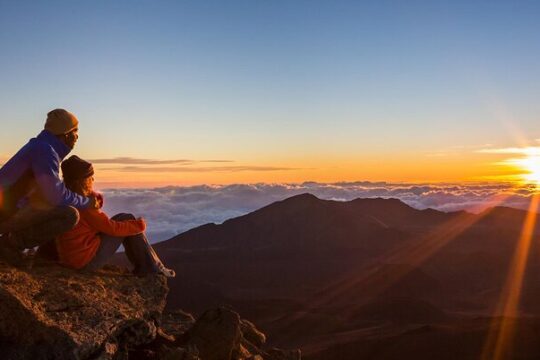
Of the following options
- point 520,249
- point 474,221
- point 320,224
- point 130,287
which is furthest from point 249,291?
point 474,221

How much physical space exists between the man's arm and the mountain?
20.6 meters

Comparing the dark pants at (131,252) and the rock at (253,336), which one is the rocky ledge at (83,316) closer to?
the dark pants at (131,252)

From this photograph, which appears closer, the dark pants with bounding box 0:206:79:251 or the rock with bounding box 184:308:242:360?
the dark pants with bounding box 0:206:79:251

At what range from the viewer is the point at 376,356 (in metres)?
23.6

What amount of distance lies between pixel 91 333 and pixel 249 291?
186 ft

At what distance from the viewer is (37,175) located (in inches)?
204

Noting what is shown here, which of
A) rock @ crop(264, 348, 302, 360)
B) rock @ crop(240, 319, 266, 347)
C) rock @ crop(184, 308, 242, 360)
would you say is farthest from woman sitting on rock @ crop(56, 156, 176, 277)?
rock @ crop(240, 319, 266, 347)

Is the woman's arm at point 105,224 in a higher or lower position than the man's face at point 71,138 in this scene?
lower

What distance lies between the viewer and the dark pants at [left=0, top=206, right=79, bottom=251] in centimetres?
536

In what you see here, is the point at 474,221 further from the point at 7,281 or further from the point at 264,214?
the point at 7,281

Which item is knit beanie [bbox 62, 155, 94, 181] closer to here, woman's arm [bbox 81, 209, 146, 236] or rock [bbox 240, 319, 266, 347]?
woman's arm [bbox 81, 209, 146, 236]

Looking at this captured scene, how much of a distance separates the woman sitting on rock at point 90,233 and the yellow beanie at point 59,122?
483mm

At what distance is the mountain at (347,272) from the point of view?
126ft

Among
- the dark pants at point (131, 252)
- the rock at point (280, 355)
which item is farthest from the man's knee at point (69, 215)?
the rock at point (280, 355)
